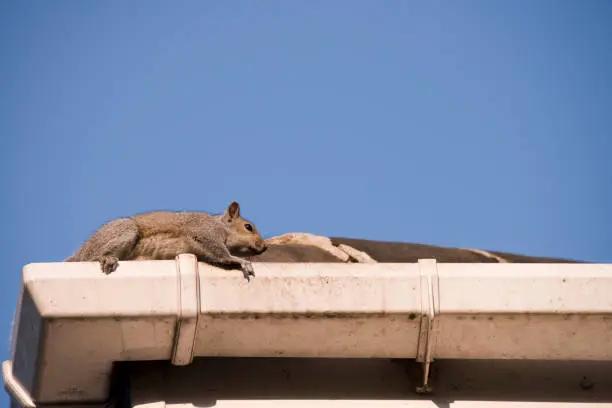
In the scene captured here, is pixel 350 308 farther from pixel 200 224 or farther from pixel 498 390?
pixel 200 224

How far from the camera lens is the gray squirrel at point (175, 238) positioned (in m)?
6.17

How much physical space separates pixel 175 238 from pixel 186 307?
230 centimetres

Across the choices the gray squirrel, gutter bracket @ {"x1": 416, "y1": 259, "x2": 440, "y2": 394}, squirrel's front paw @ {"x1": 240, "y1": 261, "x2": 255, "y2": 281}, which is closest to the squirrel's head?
the gray squirrel

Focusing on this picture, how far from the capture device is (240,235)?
24.8 ft

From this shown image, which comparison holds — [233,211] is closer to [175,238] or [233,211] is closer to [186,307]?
[175,238]

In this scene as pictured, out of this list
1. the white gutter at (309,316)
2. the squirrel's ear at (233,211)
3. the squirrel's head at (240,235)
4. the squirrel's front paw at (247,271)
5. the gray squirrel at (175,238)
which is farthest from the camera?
the squirrel's ear at (233,211)

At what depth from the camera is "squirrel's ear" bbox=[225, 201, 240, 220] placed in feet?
25.4

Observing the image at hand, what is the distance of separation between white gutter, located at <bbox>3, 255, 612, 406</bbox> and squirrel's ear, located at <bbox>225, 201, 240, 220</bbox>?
113 inches

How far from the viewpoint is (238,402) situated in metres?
4.93

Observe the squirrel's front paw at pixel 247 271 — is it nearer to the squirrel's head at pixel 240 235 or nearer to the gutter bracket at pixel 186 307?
the gutter bracket at pixel 186 307

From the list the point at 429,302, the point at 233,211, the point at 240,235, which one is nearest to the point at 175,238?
the point at 240,235

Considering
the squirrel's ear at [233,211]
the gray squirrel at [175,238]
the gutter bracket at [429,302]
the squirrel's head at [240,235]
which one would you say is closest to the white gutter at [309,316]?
the gutter bracket at [429,302]

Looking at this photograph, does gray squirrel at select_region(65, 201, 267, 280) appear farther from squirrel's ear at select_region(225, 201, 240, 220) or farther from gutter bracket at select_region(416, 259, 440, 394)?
gutter bracket at select_region(416, 259, 440, 394)

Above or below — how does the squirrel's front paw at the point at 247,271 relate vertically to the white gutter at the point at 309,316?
above
